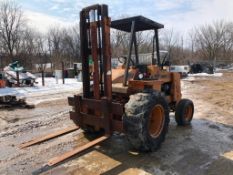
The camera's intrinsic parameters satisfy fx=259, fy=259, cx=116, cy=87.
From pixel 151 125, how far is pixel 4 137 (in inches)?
134

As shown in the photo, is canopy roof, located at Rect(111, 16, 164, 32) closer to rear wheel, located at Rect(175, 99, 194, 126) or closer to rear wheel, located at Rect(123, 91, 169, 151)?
rear wheel, located at Rect(123, 91, 169, 151)

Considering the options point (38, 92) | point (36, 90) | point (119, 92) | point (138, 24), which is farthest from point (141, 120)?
point (36, 90)

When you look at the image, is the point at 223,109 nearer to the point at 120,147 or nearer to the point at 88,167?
the point at 120,147

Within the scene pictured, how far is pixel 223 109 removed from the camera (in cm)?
873

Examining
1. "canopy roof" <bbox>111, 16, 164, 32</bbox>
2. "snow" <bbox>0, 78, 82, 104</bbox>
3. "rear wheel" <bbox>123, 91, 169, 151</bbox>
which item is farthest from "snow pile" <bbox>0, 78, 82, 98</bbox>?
"rear wheel" <bbox>123, 91, 169, 151</bbox>

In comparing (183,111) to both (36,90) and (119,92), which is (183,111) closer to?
(119,92)

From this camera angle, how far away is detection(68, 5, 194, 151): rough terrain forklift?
14.4 ft

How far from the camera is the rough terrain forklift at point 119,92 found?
4395mm

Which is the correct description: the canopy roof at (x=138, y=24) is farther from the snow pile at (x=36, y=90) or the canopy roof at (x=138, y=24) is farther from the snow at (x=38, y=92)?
the snow pile at (x=36, y=90)

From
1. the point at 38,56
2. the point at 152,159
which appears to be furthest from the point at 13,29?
the point at 152,159

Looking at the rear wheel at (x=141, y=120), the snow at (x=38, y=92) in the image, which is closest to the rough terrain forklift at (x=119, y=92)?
the rear wheel at (x=141, y=120)

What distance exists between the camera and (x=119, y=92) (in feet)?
16.7

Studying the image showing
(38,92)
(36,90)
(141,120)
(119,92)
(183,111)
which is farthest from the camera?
(36,90)

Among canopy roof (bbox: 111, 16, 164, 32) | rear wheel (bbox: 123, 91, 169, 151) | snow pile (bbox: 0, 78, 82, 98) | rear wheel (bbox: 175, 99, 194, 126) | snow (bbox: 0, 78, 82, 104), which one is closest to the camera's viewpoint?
rear wheel (bbox: 123, 91, 169, 151)
